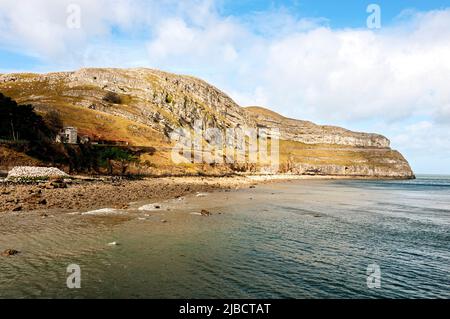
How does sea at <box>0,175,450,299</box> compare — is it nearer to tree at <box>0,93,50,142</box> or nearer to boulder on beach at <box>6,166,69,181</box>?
boulder on beach at <box>6,166,69,181</box>

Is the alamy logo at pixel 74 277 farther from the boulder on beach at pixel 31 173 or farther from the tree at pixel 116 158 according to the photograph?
the tree at pixel 116 158

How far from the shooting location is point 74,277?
17.1m

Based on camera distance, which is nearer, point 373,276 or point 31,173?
point 373,276

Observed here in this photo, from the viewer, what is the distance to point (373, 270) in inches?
820

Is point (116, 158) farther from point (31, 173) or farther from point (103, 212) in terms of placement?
point (103, 212)

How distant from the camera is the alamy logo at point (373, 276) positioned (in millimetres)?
18047

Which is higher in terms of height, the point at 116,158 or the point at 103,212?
the point at 116,158

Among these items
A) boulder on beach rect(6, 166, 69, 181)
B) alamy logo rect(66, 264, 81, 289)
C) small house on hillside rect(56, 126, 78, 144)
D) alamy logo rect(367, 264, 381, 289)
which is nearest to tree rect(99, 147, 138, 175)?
small house on hillside rect(56, 126, 78, 144)

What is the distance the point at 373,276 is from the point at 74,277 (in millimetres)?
17467

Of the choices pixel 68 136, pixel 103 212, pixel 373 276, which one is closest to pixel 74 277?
pixel 373 276

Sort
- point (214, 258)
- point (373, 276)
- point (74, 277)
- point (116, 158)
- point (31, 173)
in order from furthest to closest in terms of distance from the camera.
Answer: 1. point (116, 158)
2. point (31, 173)
3. point (214, 258)
4. point (373, 276)
5. point (74, 277)
